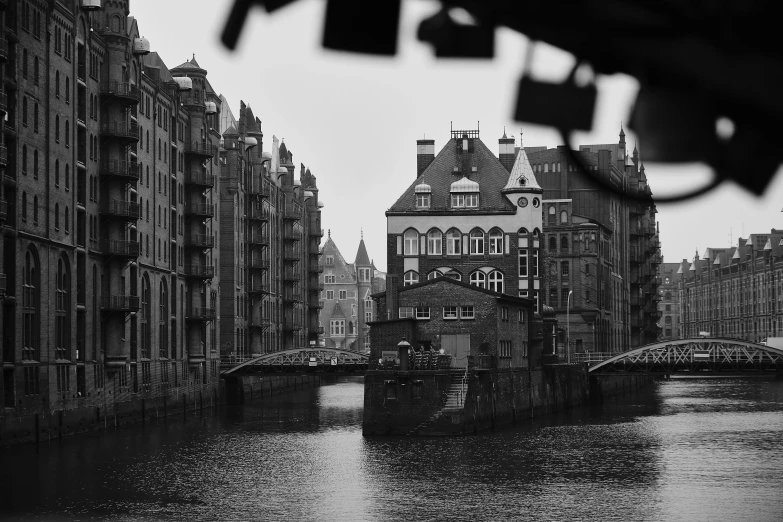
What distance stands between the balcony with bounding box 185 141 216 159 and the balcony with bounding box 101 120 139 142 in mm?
17227

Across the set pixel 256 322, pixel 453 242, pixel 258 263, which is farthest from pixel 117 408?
pixel 258 263

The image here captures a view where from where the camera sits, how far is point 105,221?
236 feet

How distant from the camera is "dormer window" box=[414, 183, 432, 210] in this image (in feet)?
309

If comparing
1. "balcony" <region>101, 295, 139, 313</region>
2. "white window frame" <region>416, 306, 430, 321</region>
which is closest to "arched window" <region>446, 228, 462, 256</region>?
"white window frame" <region>416, 306, 430, 321</region>

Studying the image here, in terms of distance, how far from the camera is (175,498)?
1652 inches

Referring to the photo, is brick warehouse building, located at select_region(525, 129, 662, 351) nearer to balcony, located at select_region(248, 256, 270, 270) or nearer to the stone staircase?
balcony, located at select_region(248, 256, 270, 270)

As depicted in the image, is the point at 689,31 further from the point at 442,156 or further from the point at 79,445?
the point at 442,156

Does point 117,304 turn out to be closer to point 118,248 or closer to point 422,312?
point 118,248

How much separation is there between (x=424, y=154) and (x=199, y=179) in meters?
18.5

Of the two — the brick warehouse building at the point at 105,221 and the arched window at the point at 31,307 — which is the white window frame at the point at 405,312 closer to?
the brick warehouse building at the point at 105,221

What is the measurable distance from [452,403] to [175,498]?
2477 centimetres

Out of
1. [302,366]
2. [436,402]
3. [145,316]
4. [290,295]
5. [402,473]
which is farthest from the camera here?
[290,295]

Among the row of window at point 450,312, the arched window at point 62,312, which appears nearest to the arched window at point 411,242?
the row of window at point 450,312

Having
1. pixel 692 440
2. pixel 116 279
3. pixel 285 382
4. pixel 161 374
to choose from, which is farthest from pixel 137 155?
pixel 285 382
